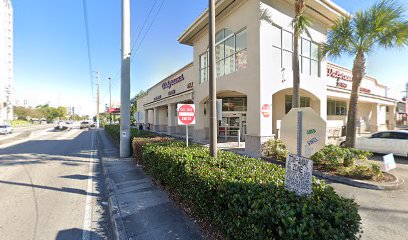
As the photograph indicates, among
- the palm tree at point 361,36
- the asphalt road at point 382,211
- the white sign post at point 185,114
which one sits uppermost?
the palm tree at point 361,36

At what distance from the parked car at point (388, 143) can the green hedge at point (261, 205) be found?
968cm

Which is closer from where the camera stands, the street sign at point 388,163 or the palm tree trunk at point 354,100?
the street sign at point 388,163

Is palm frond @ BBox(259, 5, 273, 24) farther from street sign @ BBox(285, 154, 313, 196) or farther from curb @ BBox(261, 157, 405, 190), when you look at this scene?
street sign @ BBox(285, 154, 313, 196)

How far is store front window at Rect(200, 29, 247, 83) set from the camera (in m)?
12.0

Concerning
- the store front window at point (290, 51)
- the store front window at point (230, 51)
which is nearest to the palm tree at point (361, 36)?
the store front window at point (290, 51)

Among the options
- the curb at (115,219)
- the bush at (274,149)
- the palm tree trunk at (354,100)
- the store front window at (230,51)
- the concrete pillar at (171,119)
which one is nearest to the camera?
the curb at (115,219)

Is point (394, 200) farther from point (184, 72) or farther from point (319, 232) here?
point (184, 72)

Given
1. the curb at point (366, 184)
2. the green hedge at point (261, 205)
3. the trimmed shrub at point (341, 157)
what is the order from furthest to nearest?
the trimmed shrub at point (341, 157), the curb at point (366, 184), the green hedge at point (261, 205)

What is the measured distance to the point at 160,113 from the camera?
30.8 metres

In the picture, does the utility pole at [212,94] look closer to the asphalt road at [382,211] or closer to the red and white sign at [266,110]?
the asphalt road at [382,211]

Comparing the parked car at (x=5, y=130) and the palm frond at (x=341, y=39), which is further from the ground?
the palm frond at (x=341, y=39)

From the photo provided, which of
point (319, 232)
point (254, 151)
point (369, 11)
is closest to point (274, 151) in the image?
point (254, 151)

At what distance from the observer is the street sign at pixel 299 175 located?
2615mm

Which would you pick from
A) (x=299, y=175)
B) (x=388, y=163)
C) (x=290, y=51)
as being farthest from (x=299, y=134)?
(x=290, y=51)
